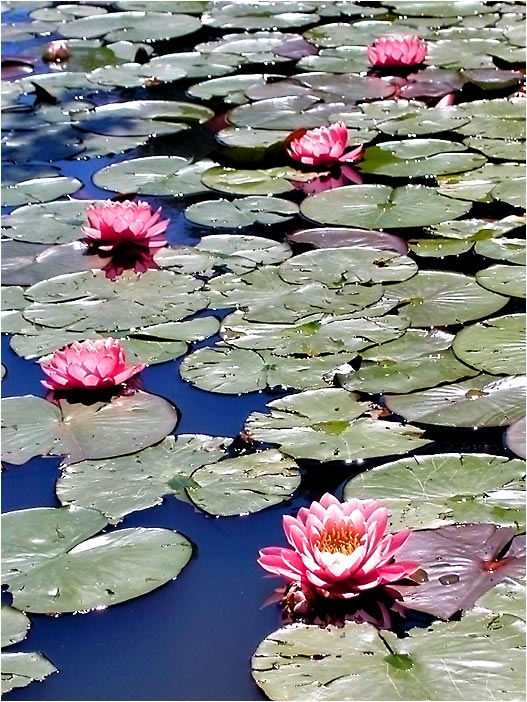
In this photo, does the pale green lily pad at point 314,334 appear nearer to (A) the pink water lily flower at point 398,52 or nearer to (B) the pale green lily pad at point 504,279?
(B) the pale green lily pad at point 504,279

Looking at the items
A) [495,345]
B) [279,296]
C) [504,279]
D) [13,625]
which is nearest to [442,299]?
[504,279]

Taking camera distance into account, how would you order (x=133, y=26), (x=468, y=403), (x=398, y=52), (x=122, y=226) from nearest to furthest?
(x=468, y=403) → (x=122, y=226) → (x=398, y=52) → (x=133, y=26)

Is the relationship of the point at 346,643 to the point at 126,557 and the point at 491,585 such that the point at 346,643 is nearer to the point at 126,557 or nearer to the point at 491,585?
the point at 491,585

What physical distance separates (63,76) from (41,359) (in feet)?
8.53

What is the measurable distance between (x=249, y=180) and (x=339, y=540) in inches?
76.3

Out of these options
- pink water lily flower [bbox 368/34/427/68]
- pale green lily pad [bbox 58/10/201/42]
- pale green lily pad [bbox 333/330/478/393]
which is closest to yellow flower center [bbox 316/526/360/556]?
pale green lily pad [bbox 333/330/478/393]

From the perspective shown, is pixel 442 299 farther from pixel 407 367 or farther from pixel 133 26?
pixel 133 26

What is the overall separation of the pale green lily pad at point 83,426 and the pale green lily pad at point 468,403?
0.48 metres

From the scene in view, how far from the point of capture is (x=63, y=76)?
4.73 meters

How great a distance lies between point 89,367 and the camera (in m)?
2.27

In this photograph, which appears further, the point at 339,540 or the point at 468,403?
the point at 468,403

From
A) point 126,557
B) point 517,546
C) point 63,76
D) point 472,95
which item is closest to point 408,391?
point 517,546

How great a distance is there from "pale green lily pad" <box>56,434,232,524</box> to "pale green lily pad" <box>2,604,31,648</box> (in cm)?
25

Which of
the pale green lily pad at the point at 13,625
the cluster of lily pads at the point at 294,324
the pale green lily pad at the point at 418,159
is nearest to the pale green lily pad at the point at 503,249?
the cluster of lily pads at the point at 294,324
